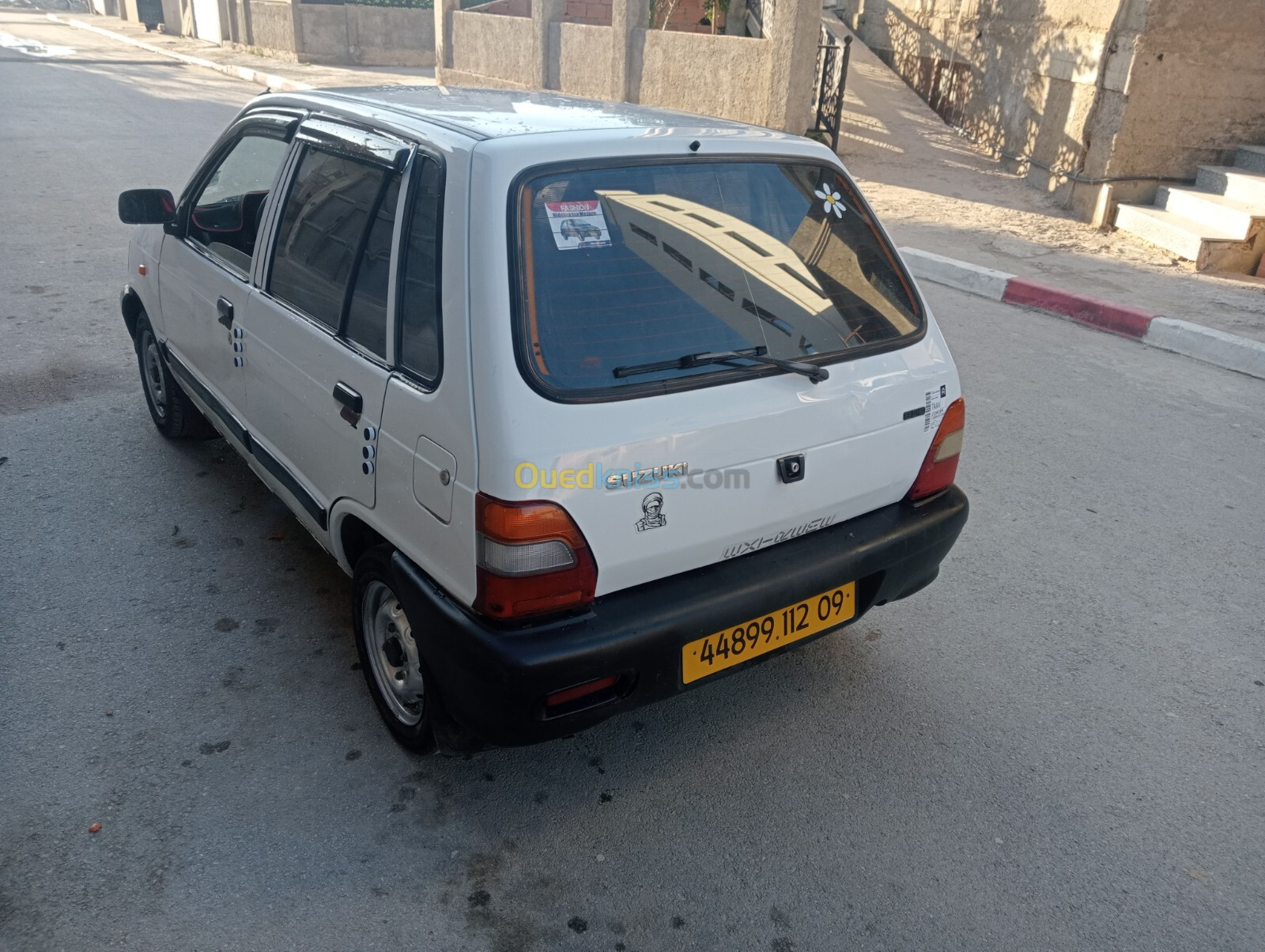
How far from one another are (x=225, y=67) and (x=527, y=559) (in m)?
23.9

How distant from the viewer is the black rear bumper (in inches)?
91.0

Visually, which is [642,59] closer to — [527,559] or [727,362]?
[727,362]

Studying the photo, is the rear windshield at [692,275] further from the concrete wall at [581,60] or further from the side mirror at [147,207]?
the concrete wall at [581,60]

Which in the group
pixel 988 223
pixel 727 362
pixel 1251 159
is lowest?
pixel 988 223

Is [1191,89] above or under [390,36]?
above

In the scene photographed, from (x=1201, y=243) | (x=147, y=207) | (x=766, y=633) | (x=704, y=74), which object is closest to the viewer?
(x=766, y=633)

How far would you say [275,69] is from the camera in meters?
21.9

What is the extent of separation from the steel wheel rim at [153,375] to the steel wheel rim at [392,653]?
231 centimetres

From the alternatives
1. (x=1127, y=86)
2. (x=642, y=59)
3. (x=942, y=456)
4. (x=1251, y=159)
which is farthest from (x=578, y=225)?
(x=642, y=59)

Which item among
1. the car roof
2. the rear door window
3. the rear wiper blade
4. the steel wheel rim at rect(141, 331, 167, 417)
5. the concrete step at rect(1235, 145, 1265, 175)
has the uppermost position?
the car roof

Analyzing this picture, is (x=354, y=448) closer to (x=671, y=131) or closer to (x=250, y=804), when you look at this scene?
(x=250, y=804)

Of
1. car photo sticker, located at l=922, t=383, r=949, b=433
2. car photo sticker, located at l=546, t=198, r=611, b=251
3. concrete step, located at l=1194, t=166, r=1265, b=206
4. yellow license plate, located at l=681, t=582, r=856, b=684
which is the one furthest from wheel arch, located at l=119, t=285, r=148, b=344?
concrete step, located at l=1194, t=166, r=1265, b=206

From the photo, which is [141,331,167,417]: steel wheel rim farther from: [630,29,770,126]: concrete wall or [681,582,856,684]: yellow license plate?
[630,29,770,126]: concrete wall

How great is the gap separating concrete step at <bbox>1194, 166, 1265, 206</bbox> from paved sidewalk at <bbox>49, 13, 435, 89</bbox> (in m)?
12.1
